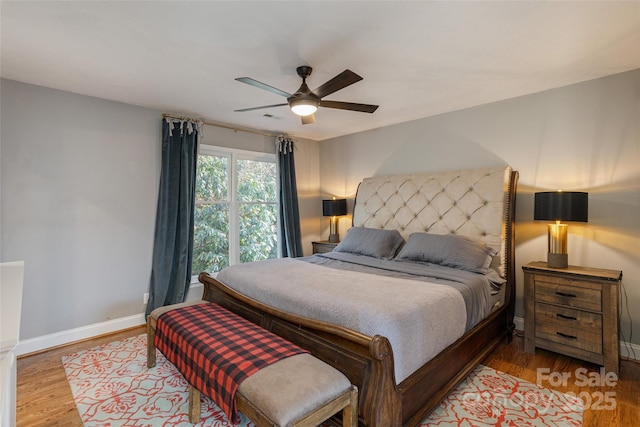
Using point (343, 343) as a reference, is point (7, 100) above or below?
above

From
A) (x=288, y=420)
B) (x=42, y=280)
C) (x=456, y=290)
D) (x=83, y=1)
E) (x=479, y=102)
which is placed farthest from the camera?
(x=479, y=102)

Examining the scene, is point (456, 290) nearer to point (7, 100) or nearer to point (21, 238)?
point (21, 238)

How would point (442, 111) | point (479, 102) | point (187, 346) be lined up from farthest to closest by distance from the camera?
1. point (442, 111)
2. point (479, 102)
3. point (187, 346)

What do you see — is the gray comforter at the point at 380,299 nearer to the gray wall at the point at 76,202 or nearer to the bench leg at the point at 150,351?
the bench leg at the point at 150,351

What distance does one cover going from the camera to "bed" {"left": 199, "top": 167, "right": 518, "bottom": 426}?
1668mm

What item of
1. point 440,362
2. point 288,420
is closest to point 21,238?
point 288,420

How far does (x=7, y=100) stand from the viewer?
268 centimetres

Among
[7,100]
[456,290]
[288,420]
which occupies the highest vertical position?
[7,100]

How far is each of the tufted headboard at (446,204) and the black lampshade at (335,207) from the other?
0.33 m

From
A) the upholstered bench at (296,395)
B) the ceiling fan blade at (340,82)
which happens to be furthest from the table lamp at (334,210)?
the upholstered bench at (296,395)

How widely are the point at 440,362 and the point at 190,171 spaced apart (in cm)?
328

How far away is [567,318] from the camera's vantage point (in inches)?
97.8

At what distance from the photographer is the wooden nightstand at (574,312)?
2.30 metres

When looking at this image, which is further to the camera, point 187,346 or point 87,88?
point 87,88
